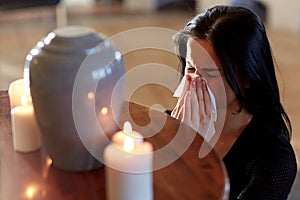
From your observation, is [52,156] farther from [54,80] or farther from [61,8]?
[61,8]

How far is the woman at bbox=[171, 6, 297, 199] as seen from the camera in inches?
44.9

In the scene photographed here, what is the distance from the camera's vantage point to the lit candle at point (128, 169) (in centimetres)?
82

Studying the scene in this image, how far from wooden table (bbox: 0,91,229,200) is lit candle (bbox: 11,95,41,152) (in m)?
0.01

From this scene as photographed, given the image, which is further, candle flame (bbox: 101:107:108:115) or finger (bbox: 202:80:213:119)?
finger (bbox: 202:80:213:119)

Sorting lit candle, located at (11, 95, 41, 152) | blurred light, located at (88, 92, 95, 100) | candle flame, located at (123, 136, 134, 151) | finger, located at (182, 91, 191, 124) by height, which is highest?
blurred light, located at (88, 92, 95, 100)

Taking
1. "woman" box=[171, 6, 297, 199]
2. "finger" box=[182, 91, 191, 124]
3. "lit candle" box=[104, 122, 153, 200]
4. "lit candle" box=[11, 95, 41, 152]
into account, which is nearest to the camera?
"lit candle" box=[104, 122, 153, 200]

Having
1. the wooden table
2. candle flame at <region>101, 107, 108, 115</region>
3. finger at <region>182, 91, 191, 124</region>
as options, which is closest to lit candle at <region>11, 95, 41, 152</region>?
the wooden table

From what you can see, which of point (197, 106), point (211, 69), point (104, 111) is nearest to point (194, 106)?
point (197, 106)

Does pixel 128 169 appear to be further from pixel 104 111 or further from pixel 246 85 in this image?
pixel 246 85

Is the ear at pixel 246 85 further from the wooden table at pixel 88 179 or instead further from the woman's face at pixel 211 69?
the wooden table at pixel 88 179

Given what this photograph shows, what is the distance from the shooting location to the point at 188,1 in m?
4.18

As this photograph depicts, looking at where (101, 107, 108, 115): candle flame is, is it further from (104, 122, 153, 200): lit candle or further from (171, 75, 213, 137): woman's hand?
(171, 75, 213, 137): woman's hand

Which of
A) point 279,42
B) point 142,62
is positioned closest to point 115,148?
point 142,62

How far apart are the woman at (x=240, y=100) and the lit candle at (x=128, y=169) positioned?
0.34 meters
